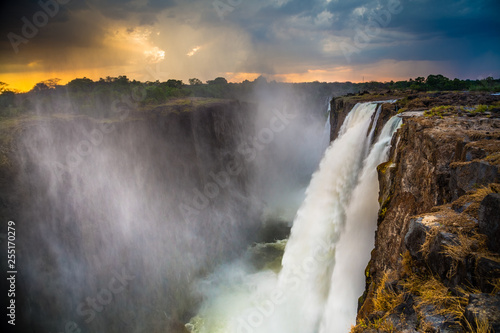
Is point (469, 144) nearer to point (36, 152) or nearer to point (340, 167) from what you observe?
point (340, 167)

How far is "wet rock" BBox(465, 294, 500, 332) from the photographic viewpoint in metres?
2.02

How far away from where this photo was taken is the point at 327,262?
31.9 feet

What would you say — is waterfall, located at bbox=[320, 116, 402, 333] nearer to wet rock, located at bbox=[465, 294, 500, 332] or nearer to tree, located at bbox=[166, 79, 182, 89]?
wet rock, located at bbox=[465, 294, 500, 332]

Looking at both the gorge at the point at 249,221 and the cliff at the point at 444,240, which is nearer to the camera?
the cliff at the point at 444,240

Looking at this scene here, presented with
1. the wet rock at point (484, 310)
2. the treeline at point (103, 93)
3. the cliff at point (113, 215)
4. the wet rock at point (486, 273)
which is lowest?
the cliff at point (113, 215)

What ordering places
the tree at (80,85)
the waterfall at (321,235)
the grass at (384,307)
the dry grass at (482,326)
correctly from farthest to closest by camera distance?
the tree at (80,85)
the waterfall at (321,235)
the grass at (384,307)
the dry grass at (482,326)

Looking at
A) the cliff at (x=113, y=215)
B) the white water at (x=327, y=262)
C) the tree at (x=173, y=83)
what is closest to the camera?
the white water at (x=327, y=262)

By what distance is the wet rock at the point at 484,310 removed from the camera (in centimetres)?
202

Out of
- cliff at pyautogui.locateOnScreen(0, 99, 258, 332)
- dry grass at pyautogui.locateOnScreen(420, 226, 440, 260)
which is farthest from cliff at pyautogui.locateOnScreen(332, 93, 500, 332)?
cliff at pyautogui.locateOnScreen(0, 99, 258, 332)

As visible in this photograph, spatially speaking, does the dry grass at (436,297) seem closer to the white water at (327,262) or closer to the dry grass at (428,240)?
the dry grass at (428,240)

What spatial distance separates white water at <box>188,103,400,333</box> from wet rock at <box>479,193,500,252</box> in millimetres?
5353

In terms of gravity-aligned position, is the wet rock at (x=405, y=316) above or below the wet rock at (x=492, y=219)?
below

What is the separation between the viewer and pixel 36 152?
19594 millimetres

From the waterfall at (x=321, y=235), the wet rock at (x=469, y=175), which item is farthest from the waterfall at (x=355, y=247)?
the wet rock at (x=469, y=175)
